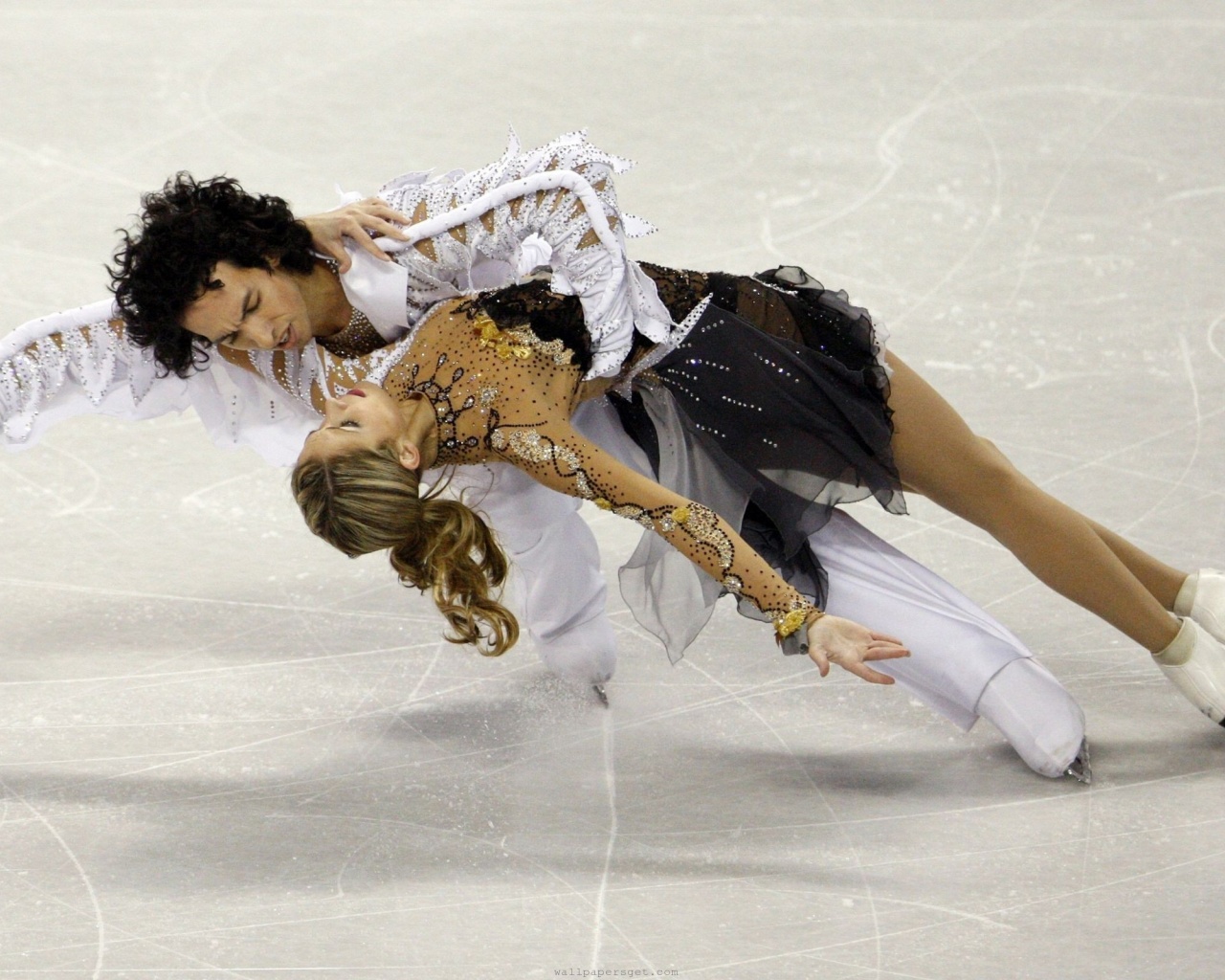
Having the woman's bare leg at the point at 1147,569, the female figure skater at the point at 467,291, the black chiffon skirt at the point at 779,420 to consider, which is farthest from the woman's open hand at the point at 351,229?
the woman's bare leg at the point at 1147,569

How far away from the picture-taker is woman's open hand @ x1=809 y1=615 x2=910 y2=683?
215cm

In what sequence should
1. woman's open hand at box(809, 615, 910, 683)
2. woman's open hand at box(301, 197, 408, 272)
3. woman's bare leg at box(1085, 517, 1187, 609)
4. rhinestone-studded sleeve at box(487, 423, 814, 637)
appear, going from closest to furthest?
woman's open hand at box(809, 615, 910, 683), rhinestone-studded sleeve at box(487, 423, 814, 637), woman's open hand at box(301, 197, 408, 272), woman's bare leg at box(1085, 517, 1187, 609)

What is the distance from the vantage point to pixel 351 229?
99.3 inches

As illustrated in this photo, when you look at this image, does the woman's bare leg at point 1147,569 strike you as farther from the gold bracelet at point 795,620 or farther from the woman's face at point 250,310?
the woman's face at point 250,310

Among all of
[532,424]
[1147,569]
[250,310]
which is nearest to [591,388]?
[532,424]

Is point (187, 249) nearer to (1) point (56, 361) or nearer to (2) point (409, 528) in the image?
(1) point (56, 361)

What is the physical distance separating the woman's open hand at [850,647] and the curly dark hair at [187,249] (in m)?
0.99

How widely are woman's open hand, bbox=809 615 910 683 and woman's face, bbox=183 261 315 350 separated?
36.4 inches

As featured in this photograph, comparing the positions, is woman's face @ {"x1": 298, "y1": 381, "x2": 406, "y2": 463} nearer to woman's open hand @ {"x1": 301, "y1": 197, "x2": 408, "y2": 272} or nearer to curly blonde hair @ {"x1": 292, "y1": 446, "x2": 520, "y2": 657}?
curly blonde hair @ {"x1": 292, "y1": 446, "x2": 520, "y2": 657}

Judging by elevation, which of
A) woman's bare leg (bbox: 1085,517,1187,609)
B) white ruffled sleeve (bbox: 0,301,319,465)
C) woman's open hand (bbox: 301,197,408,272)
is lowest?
woman's bare leg (bbox: 1085,517,1187,609)

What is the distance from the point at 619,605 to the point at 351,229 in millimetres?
1048

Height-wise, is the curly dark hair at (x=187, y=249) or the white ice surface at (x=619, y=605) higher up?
the curly dark hair at (x=187, y=249)

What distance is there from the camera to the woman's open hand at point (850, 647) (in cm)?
215

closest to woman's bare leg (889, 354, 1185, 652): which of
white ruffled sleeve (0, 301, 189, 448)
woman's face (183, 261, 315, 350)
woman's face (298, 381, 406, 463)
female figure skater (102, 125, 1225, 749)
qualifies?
female figure skater (102, 125, 1225, 749)
